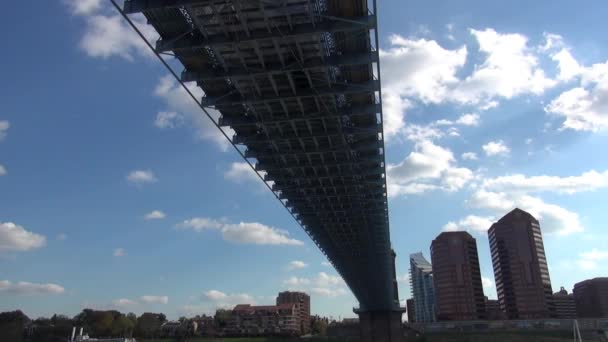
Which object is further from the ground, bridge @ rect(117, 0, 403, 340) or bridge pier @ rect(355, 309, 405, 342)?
bridge @ rect(117, 0, 403, 340)

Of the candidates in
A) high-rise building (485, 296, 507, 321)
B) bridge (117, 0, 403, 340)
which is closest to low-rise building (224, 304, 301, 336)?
high-rise building (485, 296, 507, 321)

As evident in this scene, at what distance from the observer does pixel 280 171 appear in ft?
120

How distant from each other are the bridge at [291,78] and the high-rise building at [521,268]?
14944 cm

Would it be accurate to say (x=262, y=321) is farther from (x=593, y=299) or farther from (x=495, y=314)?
(x=593, y=299)

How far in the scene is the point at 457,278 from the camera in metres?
177

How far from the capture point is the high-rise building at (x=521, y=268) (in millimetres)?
164125

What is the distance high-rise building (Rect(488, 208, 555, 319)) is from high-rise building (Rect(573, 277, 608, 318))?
27.7 metres

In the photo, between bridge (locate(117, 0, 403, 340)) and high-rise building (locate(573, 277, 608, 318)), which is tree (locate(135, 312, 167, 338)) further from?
high-rise building (locate(573, 277, 608, 318))

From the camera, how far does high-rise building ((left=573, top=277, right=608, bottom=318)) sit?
595 ft

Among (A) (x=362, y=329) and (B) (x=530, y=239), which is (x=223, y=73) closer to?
(A) (x=362, y=329)

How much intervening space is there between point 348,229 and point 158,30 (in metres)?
45.4

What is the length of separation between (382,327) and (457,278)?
78.4 meters

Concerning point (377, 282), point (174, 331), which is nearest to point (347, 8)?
point (377, 282)

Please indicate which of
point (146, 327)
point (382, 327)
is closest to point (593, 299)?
point (382, 327)
